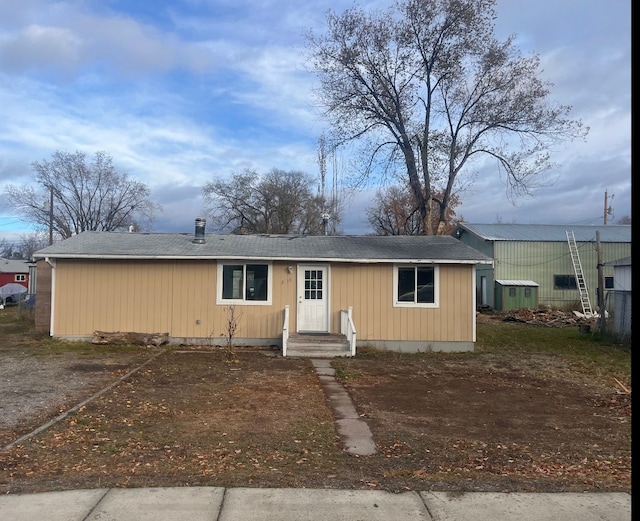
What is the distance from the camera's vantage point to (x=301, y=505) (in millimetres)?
4082

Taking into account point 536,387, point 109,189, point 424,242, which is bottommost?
point 536,387

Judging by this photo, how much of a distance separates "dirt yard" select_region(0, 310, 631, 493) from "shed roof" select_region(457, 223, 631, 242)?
1891 centimetres

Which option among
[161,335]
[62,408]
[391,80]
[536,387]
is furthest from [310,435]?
[391,80]

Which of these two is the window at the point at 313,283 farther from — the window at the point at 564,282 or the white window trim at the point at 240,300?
the window at the point at 564,282

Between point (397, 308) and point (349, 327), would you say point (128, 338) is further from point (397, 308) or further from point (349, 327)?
point (397, 308)

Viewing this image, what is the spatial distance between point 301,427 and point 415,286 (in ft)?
27.7

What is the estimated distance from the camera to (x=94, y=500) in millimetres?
4102

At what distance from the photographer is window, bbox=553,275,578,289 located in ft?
93.5

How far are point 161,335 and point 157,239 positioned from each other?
3.50m

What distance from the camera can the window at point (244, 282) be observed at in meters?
14.5

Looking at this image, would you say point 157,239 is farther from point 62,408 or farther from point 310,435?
point 310,435

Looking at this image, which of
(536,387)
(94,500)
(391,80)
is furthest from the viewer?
(391,80)

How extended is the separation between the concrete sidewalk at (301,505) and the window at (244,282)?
1018 centimetres

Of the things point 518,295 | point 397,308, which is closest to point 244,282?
point 397,308
